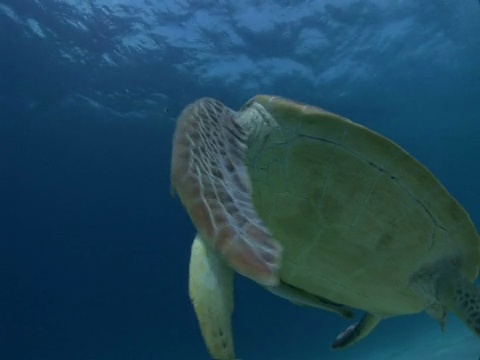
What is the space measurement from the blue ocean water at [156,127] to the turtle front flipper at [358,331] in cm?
883

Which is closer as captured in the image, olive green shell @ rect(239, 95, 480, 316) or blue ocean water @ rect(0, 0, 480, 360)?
olive green shell @ rect(239, 95, 480, 316)

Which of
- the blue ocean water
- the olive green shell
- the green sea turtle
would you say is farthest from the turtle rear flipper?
the blue ocean water

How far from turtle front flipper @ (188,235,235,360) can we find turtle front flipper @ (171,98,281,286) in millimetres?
161

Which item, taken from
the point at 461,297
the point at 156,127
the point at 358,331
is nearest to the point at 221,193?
the point at 461,297

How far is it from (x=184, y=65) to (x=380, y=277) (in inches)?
554

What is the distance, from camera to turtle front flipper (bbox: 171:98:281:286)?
1.64 metres

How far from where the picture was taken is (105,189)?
24.3 metres

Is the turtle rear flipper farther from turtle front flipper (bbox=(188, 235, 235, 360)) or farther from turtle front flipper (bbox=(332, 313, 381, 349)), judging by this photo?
turtle front flipper (bbox=(188, 235, 235, 360))

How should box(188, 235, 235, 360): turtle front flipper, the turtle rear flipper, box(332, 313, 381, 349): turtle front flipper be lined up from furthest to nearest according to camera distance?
box(332, 313, 381, 349): turtle front flipper < the turtle rear flipper < box(188, 235, 235, 360): turtle front flipper

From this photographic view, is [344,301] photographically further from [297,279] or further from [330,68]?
[330,68]

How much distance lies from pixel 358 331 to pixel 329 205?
6.94 ft

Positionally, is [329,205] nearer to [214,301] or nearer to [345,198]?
[345,198]

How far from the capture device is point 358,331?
4422mm

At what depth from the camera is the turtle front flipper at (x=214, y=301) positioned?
1901mm
